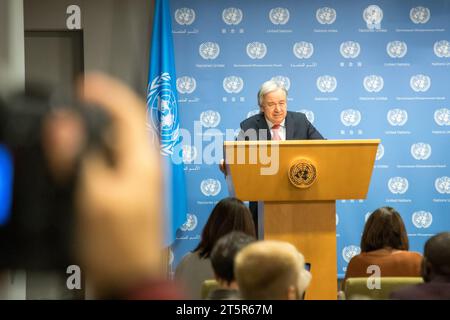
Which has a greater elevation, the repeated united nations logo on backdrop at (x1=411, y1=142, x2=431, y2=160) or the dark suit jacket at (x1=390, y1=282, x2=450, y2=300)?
the repeated united nations logo on backdrop at (x1=411, y1=142, x2=431, y2=160)

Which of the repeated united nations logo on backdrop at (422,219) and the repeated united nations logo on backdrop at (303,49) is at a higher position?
the repeated united nations logo on backdrop at (303,49)

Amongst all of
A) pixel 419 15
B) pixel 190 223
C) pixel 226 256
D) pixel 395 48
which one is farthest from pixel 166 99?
pixel 226 256

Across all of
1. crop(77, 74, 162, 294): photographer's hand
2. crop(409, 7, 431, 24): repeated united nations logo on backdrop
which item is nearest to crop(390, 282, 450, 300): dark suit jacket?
crop(77, 74, 162, 294): photographer's hand

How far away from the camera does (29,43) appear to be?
6.94m

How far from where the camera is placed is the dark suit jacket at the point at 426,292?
2.55m

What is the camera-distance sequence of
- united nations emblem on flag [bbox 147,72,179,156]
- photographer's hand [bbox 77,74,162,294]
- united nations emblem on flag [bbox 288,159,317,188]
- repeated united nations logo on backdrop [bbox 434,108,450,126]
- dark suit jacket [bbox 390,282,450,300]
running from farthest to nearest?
1. repeated united nations logo on backdrop [bbox 434,108,450,126]
2. united nations emblem on flag [bbox 147,72,179,156]
3. united nations emblem on flag [bbox 288,159,317,188]
4. dark suit jacket [bbox 390,282,450,300]
5. photographer's hand [bbox 77,74,162,294]

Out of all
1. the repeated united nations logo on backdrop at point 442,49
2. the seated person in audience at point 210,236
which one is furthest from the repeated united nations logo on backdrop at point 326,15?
the seated person in audience at point 210,236

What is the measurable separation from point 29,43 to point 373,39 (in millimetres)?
3570

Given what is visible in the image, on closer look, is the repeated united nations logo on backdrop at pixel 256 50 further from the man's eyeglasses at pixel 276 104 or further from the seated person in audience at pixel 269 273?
the seated person in audience at pixel 269 273

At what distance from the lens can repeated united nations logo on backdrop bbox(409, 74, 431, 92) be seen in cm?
681

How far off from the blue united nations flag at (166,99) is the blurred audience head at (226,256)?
12.5ft

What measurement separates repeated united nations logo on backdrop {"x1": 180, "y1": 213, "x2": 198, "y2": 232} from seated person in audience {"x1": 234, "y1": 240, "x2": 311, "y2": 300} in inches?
188

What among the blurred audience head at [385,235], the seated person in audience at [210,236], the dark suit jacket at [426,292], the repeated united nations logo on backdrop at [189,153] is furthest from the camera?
the repeated united nations logo on backdrop at [189,153]

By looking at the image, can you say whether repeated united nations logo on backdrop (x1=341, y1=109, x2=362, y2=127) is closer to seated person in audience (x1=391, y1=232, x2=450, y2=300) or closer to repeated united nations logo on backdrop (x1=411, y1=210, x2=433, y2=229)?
repeated united nations logo on backdrop (x1=411, y1=210, x2=433, y2=229)
